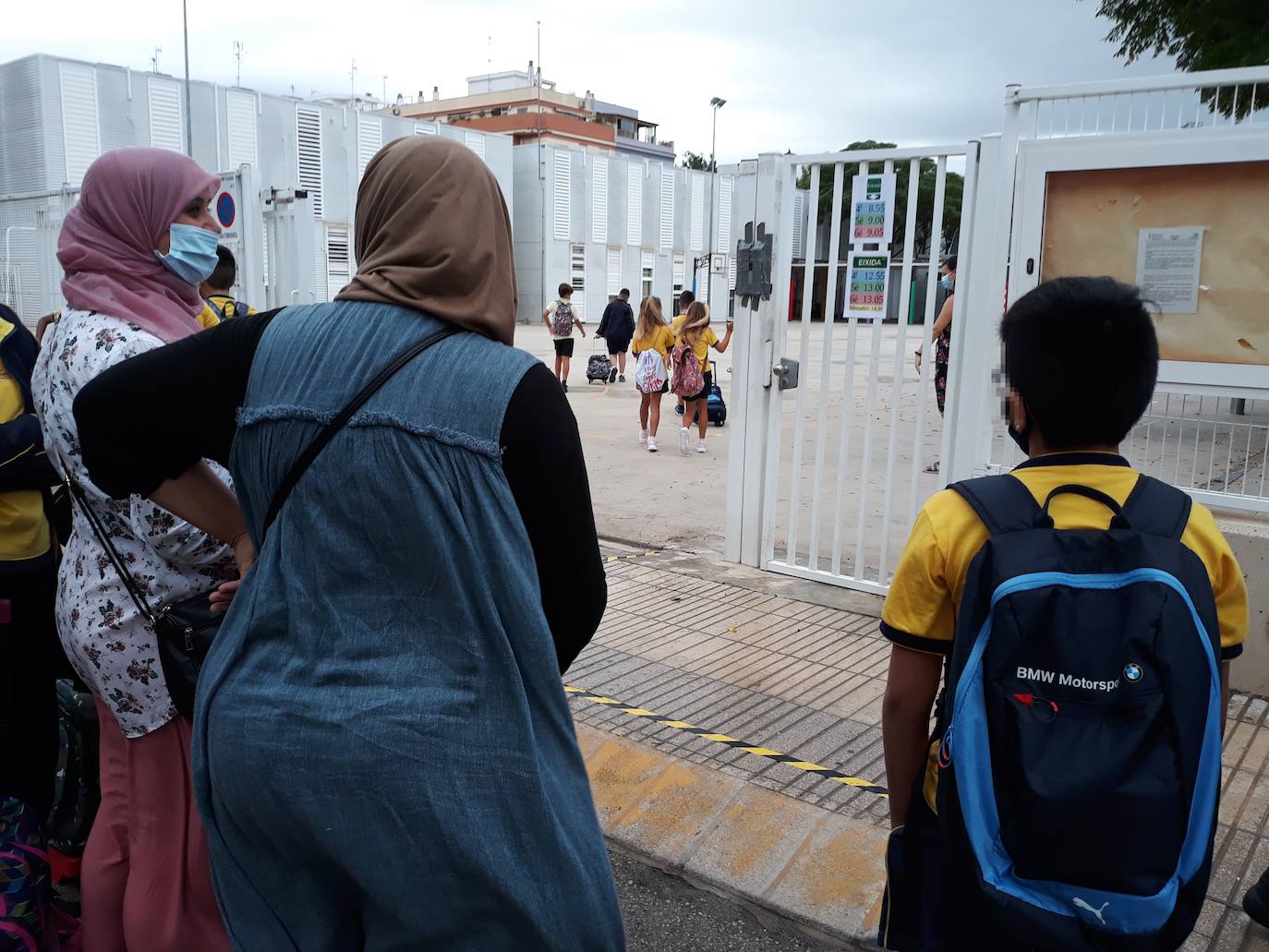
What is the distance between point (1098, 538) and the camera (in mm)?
1523

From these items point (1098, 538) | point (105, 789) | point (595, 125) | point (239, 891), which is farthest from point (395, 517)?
point (595, 125)

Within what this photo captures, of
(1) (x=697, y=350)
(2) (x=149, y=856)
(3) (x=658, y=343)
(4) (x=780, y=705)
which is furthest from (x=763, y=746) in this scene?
(3) (x=658, y=343)

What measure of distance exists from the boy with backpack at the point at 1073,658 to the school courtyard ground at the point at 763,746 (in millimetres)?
1403

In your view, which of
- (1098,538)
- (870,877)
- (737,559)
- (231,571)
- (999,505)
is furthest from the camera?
(737,559)

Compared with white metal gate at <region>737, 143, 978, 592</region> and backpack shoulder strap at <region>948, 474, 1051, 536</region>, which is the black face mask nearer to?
backpack shoulder strap at <region>948, 474, 1051, 536</region>

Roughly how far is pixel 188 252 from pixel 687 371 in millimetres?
8613

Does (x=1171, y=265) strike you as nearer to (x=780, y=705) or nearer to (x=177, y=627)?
(x=780, y=705)

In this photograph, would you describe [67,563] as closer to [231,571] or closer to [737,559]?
[231,571]

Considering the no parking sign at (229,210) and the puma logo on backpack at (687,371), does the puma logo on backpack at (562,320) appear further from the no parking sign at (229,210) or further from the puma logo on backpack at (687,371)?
the no parking sign at (229,210)

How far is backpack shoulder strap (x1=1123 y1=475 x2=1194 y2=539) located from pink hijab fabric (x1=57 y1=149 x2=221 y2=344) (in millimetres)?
1972

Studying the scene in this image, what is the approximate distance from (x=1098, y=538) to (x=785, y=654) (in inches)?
133

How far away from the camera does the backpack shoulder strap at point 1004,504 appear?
1.60m

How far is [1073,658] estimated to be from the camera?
1.48m

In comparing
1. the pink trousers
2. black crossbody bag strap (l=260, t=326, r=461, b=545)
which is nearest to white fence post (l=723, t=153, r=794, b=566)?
the pink trousers
